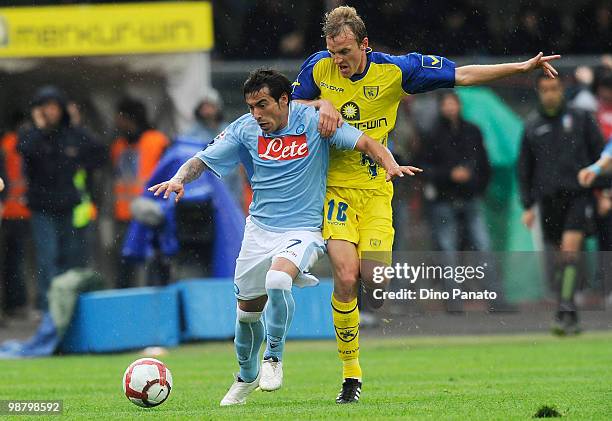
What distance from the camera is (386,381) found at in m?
10.4

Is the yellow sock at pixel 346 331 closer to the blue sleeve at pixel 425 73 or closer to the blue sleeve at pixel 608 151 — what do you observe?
the blue sleeve at pixel 425 73

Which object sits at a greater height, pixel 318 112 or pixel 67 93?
pixel 67 93

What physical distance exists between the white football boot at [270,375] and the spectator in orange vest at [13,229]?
7552 millimetres

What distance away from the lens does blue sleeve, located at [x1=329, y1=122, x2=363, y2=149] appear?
28.3ft

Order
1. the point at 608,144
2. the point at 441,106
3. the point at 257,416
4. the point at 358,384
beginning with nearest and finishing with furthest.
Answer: the point at 257,416 → the point at 358,384 → the point at 608,144 → the point at 441,106

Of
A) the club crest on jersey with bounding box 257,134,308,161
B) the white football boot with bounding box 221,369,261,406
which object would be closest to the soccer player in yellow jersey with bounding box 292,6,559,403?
the club crest on jersey with bounding box 257,134,308,161

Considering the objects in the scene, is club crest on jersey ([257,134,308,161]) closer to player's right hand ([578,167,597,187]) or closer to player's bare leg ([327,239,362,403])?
player's bare leg ([327,239,362,403])

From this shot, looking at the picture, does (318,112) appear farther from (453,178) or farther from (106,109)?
(106,109)

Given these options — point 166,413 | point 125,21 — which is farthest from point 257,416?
point 125,21

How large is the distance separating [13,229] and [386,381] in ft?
23.1

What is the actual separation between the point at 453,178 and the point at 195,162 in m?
6.89

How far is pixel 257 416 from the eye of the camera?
7758 mm

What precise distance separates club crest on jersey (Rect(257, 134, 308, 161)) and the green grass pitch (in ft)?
4.97

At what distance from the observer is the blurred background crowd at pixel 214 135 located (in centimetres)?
1471
